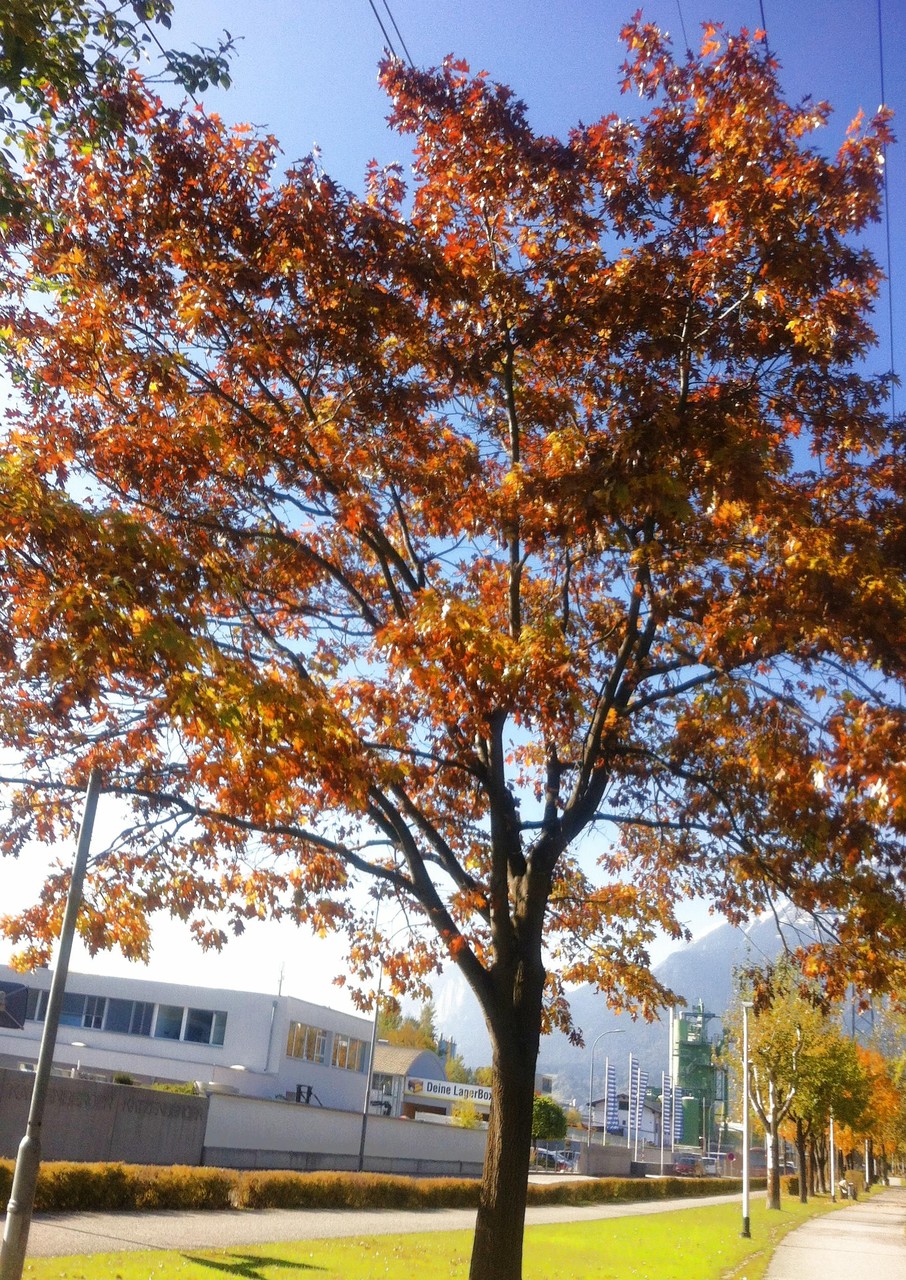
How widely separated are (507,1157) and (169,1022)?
133 ft

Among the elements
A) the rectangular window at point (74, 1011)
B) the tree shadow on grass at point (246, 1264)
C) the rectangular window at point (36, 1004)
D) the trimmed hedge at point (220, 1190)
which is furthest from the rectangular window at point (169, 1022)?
the tree shadow on grass at point (246, 1264)

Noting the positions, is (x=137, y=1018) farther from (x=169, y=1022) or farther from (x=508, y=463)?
(x=508, y=463)

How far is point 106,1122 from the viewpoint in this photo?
83.1 feet

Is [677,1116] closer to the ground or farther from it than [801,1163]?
closer to the ground

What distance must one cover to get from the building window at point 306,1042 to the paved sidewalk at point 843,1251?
21339 mm

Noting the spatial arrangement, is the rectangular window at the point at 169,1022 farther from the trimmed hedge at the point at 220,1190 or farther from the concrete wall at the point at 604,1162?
the concrete wall at the point at 604,1162

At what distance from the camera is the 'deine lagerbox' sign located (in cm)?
7088

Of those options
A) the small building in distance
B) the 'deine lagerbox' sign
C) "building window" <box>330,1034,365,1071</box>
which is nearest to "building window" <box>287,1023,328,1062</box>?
"building window" <box>330,1034,365,1071</box>

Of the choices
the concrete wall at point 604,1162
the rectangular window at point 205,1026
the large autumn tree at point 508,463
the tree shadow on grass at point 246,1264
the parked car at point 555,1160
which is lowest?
the parked car at point 555,1160

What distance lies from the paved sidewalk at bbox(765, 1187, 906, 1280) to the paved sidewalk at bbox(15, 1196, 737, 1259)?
132cm

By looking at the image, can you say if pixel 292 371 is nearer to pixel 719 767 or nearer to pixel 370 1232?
pixel 719 767

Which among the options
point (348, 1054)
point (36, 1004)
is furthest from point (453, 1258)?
point (348, 1054)

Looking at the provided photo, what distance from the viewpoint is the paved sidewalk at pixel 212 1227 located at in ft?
48.7

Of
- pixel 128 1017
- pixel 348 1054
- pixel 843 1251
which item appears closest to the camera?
pixel 843 1251
